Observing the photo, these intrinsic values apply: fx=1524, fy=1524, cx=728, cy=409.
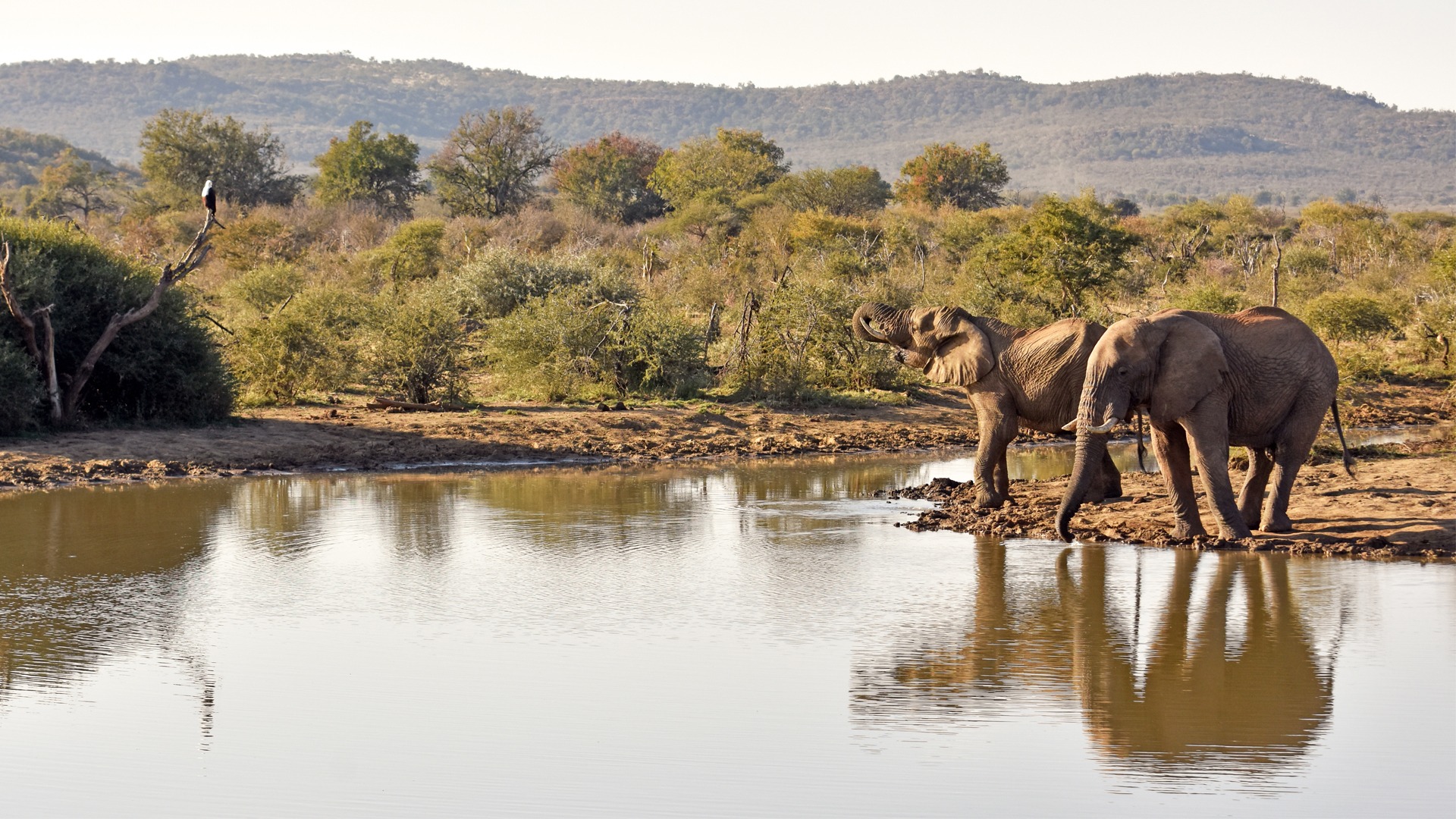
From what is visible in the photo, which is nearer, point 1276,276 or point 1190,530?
point 1190,530

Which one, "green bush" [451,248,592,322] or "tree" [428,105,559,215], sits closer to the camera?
"green bush" [451,248,592,322]

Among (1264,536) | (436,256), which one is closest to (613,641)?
(1264,536)

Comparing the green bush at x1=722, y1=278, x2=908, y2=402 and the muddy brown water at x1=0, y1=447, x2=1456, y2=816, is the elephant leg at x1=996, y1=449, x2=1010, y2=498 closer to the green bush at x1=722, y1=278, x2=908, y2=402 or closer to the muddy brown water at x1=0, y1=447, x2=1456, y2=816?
the muddy brown water at x1=0, y1=447, x2=1456, y2=816

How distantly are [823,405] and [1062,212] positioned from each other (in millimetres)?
8905

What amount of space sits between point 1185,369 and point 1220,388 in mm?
308

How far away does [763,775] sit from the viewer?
6828 millimetres

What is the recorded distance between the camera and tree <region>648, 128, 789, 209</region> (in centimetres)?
5422

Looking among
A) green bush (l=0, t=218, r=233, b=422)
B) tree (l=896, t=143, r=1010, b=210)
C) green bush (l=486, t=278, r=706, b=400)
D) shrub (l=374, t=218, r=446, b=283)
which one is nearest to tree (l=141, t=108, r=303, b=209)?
shrub (l=374, t=218, r=446, b=283)

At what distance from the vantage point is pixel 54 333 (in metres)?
18.5

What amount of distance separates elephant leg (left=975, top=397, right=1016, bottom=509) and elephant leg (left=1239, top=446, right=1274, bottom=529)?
2.03 m

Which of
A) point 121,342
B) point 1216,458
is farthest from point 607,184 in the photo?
point 1216,458

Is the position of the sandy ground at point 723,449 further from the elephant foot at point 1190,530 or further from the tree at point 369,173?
the tree at point 369,173

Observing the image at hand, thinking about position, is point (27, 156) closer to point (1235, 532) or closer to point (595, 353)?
point (595, 353)

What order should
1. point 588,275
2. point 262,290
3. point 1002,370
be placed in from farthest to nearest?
1. point 588,275
2. point 262,290
3. point 1002,370
